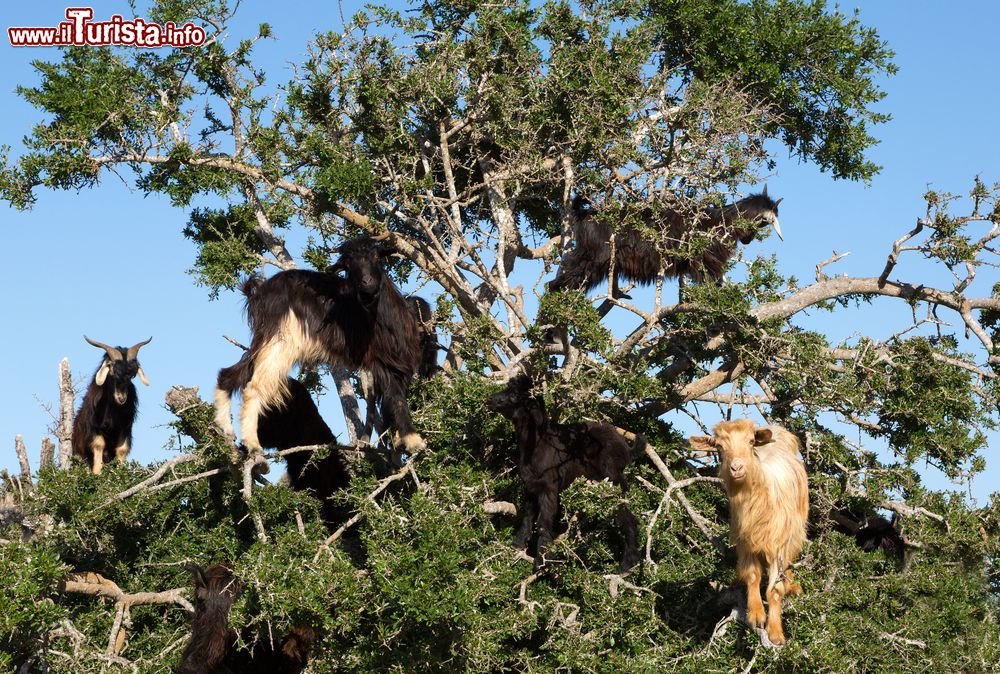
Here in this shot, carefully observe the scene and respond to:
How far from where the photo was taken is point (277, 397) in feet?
23.8

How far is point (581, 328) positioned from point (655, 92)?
260cm

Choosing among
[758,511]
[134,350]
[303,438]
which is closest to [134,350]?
[134,350]

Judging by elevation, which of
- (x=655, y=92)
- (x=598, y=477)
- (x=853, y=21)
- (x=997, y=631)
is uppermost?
(x=853, y=21)

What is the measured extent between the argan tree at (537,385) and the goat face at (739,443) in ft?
1.43

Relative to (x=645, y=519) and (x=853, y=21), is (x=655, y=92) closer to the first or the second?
(x=853, y=21)

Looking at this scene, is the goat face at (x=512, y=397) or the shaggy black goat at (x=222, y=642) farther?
the goat face at (x=512, y=397)

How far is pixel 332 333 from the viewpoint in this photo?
7422 mm

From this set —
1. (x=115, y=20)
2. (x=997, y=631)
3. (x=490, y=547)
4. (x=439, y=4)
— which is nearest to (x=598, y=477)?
(x=490, y=547)

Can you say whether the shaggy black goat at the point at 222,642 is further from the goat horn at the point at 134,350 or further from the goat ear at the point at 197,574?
the goat horn at the point at 134,350

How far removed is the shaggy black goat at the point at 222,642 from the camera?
248 inches

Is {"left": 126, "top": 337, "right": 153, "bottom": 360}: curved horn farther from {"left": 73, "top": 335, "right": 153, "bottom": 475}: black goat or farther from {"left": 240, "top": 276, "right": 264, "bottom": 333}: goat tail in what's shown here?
{"left": 240, "top": 276, "right": 264, "bottom": 333}: goat tail

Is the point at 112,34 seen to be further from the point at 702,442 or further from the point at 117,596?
the point at 702,442

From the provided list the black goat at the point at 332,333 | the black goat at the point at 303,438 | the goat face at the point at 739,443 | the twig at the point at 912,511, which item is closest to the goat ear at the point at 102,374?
the black goat at the point at 303,438

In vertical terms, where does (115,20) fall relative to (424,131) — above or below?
above
